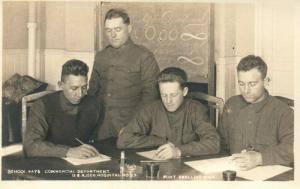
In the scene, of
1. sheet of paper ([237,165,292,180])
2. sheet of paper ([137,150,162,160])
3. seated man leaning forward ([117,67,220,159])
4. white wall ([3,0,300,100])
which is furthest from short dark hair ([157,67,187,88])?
sheet of paper ([237,165,292,180])

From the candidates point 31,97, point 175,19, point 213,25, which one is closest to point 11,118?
point 31,97

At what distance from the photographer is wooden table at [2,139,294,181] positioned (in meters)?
1.34

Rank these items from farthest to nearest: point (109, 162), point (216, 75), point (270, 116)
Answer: point (216, 75) < point (270, 116) < point (109, 162)

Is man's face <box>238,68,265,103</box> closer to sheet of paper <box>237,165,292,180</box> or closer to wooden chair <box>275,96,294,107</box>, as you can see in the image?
wooden chair <box>275,96,294,107</box>

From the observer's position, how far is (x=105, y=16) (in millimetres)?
1546

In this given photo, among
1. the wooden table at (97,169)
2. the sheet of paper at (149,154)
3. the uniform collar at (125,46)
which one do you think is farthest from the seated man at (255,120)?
the uniform collar at (125,46)

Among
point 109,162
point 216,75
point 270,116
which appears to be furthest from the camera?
point 216,75

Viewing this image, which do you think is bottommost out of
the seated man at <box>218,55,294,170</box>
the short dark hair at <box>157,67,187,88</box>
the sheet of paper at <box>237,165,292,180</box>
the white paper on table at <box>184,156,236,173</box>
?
the sheet of paper at <box>237,165,292,180</box>

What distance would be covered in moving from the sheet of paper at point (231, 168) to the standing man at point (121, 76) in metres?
0.32

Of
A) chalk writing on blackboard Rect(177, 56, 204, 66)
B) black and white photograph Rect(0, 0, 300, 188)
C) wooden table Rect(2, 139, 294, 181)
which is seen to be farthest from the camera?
chalk writing on blackboard Rect(177, 56, 204, 66)

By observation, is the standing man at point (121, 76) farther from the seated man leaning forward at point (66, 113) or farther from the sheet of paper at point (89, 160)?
the sheet of paper at point (89, 160)

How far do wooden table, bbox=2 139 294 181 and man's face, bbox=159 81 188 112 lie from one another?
20 cm

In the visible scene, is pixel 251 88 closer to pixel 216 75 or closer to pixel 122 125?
pixel 216 75
